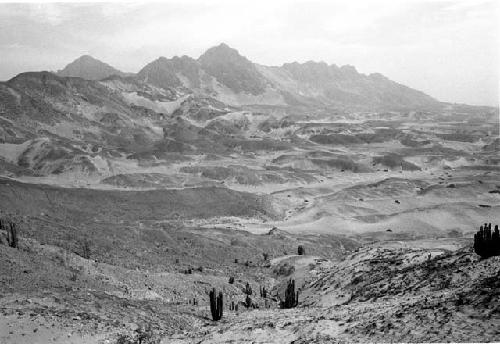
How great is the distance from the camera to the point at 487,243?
618 inches

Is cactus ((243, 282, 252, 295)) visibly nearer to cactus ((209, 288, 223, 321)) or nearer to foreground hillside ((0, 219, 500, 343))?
foreground hillside ((0, 219, 500, 343))

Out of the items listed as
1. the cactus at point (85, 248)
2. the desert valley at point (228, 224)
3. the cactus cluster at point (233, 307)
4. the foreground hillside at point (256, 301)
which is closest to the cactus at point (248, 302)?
the desert valley at point (228, 224)

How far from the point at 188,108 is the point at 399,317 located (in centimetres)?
13653

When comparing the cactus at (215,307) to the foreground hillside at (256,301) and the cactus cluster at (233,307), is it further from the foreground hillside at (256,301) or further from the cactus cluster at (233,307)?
the cactus cluster at (233,307)

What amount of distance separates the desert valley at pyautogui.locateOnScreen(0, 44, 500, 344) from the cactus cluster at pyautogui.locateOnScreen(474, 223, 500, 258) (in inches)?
13.6

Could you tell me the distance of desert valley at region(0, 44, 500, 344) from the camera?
14508 millimetres

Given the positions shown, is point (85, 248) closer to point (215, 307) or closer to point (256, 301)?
point (256, 301)

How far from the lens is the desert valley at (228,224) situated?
1451 centimetres

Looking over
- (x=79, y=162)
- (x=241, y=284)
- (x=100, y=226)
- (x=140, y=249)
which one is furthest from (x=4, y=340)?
(x=79, y=162)

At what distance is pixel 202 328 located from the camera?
1705 cm

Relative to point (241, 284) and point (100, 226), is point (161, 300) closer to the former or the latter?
point (241, 284)

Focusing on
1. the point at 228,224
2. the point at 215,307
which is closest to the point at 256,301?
the point at 215,307

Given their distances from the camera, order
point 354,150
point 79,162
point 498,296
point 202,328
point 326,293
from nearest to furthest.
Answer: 1. point 498,296
2. point 202,328
3. point 326,293
4. point 79,162
5. point 354,150

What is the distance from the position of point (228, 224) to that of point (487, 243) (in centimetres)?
3723
